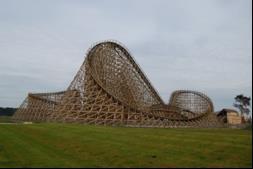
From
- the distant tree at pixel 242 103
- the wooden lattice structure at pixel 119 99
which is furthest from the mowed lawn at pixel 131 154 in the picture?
the distant tree at pixel 242 103

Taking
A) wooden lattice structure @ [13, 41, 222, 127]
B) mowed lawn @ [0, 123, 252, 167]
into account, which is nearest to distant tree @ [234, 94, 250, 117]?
wooden lattice structure @ [13, 41, 222, 127]

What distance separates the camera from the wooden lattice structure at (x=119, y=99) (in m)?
54.6

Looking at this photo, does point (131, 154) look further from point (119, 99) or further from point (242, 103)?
point (242, 103)

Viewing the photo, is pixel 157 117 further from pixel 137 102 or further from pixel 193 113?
pixel 193 113

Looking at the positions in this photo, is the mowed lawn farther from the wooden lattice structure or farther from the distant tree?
the distant tree

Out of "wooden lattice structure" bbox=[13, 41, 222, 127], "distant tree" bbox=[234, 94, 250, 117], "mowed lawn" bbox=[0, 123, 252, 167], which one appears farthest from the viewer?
"distant tree" bbox=[234, 94, 250, 117]

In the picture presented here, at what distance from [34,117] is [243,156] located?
70017mm

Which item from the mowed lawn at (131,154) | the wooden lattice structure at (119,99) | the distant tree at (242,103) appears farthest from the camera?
the distant tree at (242,103)

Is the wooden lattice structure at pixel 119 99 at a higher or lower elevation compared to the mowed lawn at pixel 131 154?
Result: higher

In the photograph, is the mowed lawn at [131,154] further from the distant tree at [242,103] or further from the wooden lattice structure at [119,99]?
the distant tree at [242,103]

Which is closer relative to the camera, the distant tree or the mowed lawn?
the mowed lawn

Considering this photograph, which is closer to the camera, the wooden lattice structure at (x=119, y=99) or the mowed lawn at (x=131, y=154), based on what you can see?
the mowed lawn at (x=131, y=154)

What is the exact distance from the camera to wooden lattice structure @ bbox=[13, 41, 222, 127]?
54.6 m

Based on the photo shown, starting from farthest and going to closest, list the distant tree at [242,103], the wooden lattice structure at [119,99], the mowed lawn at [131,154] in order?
the distant tree at [242,103], the wooden lattice structure at [119,99], the mowed lawn at [131,154]
